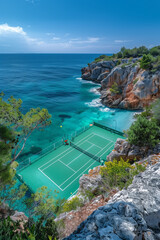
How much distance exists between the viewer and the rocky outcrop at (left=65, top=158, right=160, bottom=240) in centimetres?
380

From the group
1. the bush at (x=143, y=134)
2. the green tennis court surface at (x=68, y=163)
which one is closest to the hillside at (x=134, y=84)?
the green tennis court surface at (x=68, y=163)

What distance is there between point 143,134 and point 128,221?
1177 centimetres

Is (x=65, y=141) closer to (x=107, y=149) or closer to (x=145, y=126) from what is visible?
(x=107, y=149)

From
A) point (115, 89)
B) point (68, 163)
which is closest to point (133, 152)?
point (68, 163)

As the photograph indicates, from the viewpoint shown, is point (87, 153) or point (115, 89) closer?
point (87, 153)

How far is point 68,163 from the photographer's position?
750 inches

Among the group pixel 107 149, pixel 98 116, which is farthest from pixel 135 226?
pixel 98 116

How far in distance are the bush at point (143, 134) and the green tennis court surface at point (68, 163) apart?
6678 mm

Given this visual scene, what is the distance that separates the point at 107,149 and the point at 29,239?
18784 mm

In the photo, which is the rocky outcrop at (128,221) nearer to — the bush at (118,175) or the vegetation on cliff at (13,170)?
the vegetation on cliff at (13,170)

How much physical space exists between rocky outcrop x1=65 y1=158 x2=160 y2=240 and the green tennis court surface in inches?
451

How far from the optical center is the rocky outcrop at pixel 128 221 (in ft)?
12.5

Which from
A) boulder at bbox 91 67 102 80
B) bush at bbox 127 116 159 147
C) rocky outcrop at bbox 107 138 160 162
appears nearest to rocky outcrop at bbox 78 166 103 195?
rocky outcrop at bbox 107 138 160 162

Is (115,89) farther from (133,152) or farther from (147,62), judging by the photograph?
(133,152)
